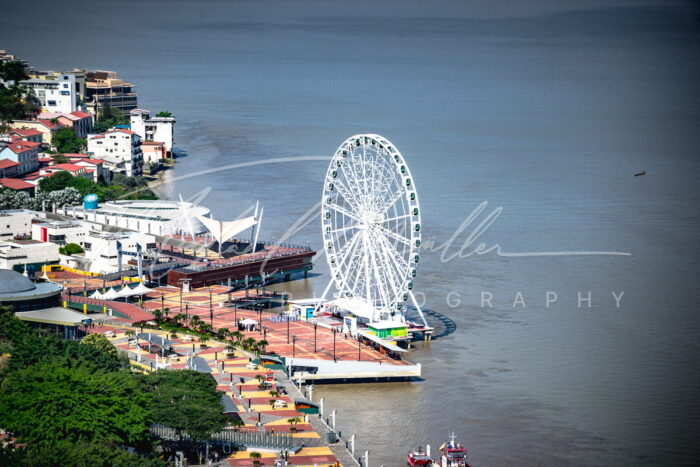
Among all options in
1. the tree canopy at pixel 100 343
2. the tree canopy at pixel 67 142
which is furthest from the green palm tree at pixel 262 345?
the tree canopy at pixel 67 142

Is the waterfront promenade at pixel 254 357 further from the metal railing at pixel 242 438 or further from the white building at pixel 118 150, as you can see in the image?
the white building at pixel 118 150

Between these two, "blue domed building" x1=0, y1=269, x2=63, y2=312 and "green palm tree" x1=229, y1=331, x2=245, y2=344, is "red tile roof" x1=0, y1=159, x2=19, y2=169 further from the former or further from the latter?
"green palm tree" x1=229, y1=331, x2=245, y2=344

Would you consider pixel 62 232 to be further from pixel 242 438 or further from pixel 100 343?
pixel 242 438

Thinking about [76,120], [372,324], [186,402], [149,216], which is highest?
[76,120]

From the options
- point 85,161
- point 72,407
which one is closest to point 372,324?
point 72,407

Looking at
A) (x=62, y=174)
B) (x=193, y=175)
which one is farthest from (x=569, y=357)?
(x=193, y=175)
